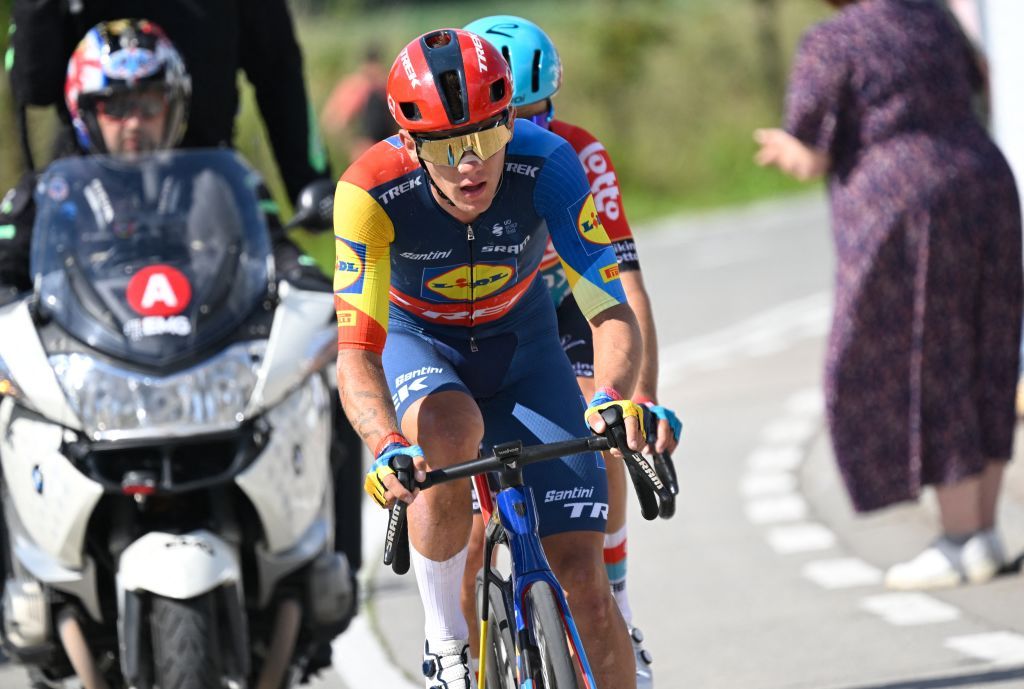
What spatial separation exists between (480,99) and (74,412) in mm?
1775

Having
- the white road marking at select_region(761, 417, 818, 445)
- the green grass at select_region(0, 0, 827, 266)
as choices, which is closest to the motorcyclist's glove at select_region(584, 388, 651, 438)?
the white road marking at select_region(761, 417, 818, 445)

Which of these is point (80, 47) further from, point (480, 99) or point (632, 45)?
point (632, 45)

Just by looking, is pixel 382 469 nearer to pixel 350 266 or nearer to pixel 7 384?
pixel 350 266

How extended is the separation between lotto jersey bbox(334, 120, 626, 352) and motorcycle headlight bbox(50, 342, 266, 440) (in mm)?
893

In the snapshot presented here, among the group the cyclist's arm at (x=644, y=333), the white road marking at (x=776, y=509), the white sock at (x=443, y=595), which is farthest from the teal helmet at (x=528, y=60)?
the white road marking at (x=776, y=509)

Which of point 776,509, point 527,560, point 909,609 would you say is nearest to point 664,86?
point 776,509

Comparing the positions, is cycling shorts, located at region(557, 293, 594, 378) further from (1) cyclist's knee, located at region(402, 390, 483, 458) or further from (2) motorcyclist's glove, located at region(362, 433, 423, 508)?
(2) motorcyclist's glove, located at region(362, 433, 423, 508)

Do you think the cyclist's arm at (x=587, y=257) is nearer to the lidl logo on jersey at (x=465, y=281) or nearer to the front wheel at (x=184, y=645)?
the lidl logo on jersey at (x=465, y=281)

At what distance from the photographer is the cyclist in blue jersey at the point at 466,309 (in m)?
5.04

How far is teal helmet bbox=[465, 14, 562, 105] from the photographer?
624 cm

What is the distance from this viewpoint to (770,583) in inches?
339

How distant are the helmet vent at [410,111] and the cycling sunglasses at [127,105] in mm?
2032

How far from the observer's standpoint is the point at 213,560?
5.84 m

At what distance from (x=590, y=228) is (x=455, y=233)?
14.0 inches
